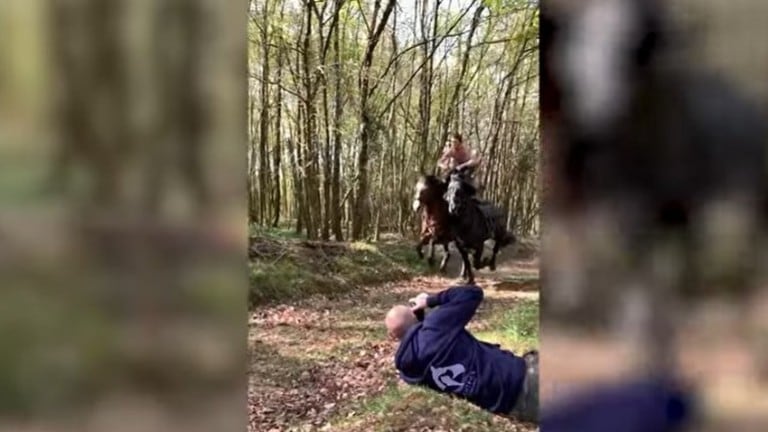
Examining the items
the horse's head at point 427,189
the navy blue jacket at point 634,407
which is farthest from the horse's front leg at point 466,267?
the navy blue jacket at point 634,407

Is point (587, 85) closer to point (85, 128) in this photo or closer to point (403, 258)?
point (403, 258)

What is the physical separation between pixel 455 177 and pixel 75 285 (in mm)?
705

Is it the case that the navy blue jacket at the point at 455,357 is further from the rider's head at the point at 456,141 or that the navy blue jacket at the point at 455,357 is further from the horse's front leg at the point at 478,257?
the rider's head at the point at 456,141

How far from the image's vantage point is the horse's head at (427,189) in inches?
59.7

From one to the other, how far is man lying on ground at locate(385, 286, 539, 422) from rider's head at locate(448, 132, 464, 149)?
267mm

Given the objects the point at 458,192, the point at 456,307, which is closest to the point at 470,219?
the point at 458,192

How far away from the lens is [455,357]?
1.53m

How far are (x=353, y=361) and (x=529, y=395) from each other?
0.33 meters

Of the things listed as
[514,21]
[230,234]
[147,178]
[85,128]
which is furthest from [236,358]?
[514,21]

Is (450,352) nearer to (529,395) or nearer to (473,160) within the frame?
(529,395)

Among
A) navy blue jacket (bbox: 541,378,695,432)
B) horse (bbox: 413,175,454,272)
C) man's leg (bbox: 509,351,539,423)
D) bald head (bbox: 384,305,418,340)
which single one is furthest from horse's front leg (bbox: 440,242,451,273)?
navy blue jacket (bbox: 541,378,695,432)

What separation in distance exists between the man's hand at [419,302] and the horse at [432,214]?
62 millimetres

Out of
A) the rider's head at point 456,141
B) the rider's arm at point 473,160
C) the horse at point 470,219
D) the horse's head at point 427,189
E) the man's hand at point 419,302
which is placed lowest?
the man's hand at point 419,302

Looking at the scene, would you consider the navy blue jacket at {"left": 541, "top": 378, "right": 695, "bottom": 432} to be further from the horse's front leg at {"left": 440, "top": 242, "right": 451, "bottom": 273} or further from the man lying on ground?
the horse's front leg at {"left": 440, "top": 242, "right": 451, "bottom": 273}
